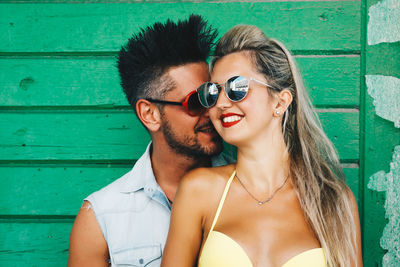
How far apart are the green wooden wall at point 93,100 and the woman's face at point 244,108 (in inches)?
25.9

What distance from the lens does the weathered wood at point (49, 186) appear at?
2254mm

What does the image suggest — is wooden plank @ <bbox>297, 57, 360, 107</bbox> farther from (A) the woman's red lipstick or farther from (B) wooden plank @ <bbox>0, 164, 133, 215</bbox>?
(B) wooden plank @ <bbox>0, 164, 133, 215</bbox>

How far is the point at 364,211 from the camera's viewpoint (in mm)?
2100

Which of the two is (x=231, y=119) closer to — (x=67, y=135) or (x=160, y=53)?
(x=160, y=53)

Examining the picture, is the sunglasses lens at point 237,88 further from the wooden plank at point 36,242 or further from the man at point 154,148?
the wooden plank at point 36,242

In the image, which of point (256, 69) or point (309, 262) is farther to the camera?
point (256, 69)

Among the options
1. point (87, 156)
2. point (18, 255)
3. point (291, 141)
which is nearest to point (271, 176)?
point (291, 141)

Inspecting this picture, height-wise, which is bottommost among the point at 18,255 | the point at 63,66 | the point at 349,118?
the point at 18,255

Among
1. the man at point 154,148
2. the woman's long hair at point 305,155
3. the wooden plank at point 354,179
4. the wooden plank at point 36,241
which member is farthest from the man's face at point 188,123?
the wooden plank at point 36,241

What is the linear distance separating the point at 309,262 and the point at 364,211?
2.85ft

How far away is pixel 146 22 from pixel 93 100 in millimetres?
593

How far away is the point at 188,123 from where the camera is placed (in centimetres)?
192

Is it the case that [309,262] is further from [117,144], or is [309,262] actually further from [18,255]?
[18,255]

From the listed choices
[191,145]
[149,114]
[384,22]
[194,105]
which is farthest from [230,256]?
[384,22]
